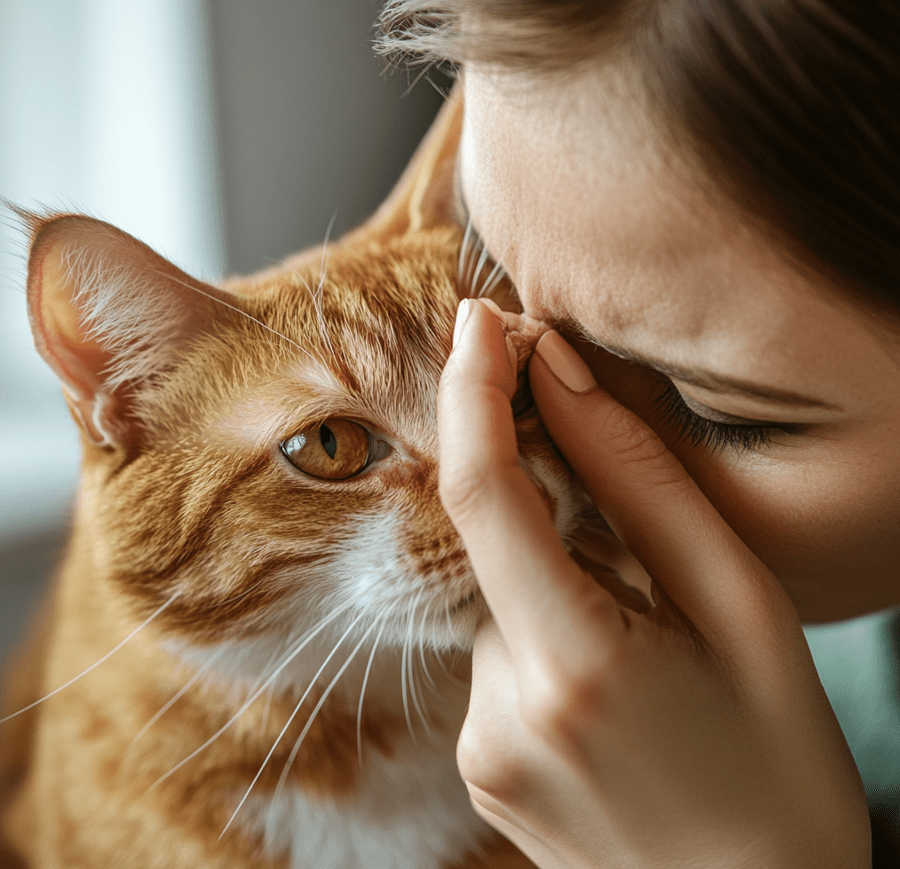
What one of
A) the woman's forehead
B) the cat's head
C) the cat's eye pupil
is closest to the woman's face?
the woman's forehead

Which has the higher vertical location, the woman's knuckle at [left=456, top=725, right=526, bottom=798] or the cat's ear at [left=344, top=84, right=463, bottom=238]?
the cat's ear at [left=344, top=84, right=463, bottom=238]

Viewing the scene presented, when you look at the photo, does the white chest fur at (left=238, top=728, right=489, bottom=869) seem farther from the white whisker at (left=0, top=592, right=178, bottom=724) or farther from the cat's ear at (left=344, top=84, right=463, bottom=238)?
the cat's ear at (left=344, top=84, right=463, bottom=238)

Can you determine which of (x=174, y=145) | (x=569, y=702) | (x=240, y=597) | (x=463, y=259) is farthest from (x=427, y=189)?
(x=569, y=702)

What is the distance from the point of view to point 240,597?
672 millimetres

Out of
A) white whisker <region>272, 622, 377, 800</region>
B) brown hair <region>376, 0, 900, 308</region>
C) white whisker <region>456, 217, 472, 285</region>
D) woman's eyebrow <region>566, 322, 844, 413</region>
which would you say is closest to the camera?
brown hair <region>376, 0, 900, 308</region>

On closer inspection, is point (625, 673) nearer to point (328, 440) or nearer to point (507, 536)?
point (507, 536)

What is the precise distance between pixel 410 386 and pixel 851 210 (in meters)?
0.40

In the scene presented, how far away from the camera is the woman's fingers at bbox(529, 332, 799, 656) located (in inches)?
24.1

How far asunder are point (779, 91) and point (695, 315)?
0.48 ft

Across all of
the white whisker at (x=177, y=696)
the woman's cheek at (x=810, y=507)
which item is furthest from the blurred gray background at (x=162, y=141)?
the woman's cheek at (x=810, y=507)

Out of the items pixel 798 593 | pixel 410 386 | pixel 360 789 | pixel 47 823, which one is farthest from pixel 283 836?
pixel 798 593

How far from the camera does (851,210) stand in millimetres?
490

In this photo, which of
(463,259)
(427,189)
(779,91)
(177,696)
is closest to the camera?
(779,91)

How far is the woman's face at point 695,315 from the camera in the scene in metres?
0.50
